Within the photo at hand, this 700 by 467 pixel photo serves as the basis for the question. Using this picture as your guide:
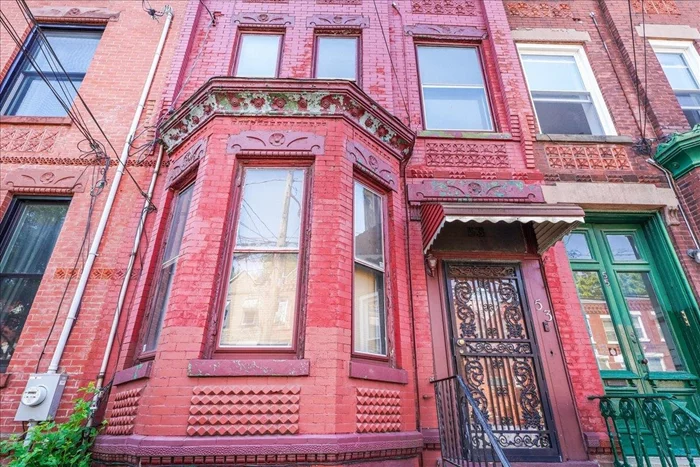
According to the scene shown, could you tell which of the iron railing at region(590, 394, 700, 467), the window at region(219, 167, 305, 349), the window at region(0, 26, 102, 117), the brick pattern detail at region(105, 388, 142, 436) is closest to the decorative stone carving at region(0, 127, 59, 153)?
the window at region(0, 26, 102, 117)

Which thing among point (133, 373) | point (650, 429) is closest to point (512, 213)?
point (650, 429)

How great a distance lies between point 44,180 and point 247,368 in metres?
4.57

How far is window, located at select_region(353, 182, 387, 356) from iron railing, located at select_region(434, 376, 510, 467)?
0.81m

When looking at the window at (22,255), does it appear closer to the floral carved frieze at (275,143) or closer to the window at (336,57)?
the floral carved frieze at (275,143)

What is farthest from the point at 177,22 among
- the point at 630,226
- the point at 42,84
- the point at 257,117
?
the point at 630,226

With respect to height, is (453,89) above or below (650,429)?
above

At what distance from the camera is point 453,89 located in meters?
7.08

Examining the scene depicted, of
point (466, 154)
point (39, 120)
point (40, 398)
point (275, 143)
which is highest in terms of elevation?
point (39, 120)

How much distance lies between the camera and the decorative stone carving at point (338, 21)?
7273 millimetres

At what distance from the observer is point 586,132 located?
686 centimetres

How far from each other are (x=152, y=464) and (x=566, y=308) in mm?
5061

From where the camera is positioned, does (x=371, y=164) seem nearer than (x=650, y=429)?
No

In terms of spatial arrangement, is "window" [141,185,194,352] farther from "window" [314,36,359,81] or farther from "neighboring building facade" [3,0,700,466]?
"window" [314,36,359,81]

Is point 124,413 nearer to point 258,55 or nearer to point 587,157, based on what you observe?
point 258,55
